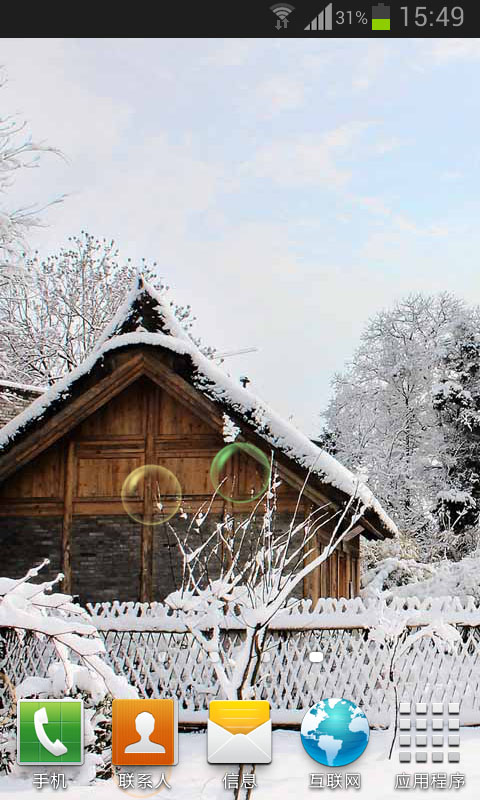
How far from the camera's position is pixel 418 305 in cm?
2862

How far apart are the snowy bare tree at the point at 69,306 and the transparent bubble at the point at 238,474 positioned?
14.8 metres

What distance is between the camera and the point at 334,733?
421 centimetres

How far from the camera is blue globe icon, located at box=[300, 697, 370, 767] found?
164 inches

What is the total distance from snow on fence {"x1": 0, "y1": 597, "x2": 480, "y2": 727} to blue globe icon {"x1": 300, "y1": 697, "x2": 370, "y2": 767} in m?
4.94

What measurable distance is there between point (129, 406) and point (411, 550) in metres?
11.0

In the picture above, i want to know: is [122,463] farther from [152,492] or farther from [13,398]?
[13,398]

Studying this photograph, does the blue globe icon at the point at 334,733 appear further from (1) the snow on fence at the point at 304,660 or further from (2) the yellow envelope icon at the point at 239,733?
(1) the snow on fence at the point at 304,660

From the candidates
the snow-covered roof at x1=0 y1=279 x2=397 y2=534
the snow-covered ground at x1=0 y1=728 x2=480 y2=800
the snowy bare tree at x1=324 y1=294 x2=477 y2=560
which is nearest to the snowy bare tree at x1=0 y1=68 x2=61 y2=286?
the snow-covered roof at x1=0 y1=279 x2=397 y2=534

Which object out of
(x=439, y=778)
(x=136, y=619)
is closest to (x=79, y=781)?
(x=439, y=778)

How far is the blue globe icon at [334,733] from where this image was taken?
417 cm
